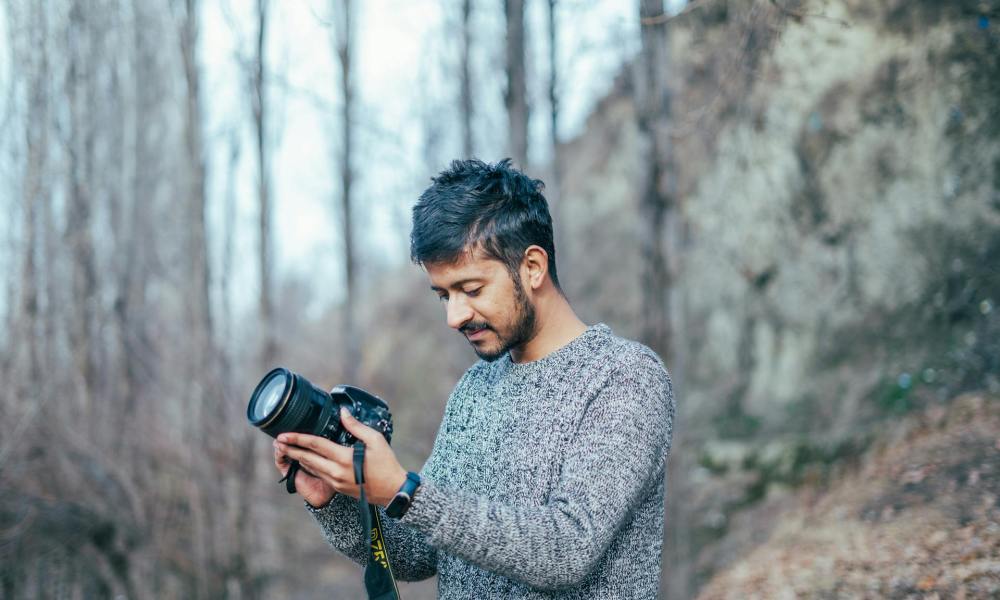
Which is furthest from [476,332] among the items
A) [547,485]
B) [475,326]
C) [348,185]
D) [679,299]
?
[348,185]

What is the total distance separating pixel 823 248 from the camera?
920cm

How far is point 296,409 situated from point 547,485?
523mm

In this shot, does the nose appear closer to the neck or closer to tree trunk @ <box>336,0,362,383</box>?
the neck

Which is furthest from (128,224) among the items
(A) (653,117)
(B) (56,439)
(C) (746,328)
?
(C) (746,328)

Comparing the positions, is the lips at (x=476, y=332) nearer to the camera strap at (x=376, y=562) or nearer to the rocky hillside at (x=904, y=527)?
the camera strap at (x=376, y=562)

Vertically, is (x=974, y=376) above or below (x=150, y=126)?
below

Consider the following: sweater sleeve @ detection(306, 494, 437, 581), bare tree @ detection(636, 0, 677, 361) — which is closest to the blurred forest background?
bare tree @ detection(636, 0, 677, 361)

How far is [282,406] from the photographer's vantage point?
1648 millimetres

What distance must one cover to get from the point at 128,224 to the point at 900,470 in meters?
8.09

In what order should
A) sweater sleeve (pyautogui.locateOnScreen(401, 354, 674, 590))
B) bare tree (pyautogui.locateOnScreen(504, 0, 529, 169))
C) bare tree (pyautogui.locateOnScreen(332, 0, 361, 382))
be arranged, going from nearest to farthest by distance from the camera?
sweater sleeve (pyautogui.locateOnScreen(401, 354, 674, 590)), bare tree (pyautogui.locateOnScreen(504, 0, 529, 169)), bare tree (pyautogui.locateOnScreen(332, 0, 361, 382))

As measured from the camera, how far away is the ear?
1.78 m

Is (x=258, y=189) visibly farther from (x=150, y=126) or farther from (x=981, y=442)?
(x=981, y=442)

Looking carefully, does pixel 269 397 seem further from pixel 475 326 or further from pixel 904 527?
pixel 904 527

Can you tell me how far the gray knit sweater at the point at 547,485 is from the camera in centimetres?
150
